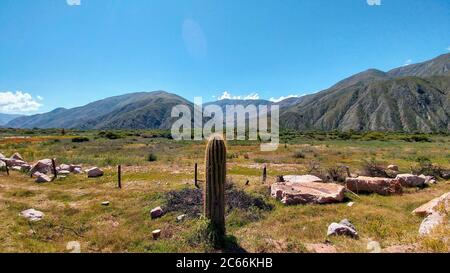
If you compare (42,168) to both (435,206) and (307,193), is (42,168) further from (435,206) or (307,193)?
(435,206)

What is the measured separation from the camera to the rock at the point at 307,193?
12.5 meters

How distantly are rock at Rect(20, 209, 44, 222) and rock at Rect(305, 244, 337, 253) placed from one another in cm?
994

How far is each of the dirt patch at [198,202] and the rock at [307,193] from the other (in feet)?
2.97

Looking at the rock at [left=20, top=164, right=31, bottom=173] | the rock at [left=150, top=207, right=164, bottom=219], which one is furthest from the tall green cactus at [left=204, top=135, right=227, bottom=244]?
the rock at [left=20, top=164, right=31, bottom=173]

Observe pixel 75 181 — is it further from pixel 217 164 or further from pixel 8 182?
pixel 217 164

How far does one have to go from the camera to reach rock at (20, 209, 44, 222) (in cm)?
1082

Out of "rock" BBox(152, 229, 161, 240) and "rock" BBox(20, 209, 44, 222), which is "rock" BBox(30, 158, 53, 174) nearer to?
"rock" BBox(20, 209, 44, 222)

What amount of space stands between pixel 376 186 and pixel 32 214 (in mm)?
15488

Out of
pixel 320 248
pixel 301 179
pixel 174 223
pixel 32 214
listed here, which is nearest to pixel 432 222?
pixel 320 248

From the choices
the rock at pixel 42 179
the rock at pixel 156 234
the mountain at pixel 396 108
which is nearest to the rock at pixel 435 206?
the rock at pixel 156 234

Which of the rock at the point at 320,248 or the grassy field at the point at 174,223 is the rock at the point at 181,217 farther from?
the rock at the point at 320,248

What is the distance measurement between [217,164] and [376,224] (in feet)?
19.4

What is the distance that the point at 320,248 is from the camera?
790 centimetres
